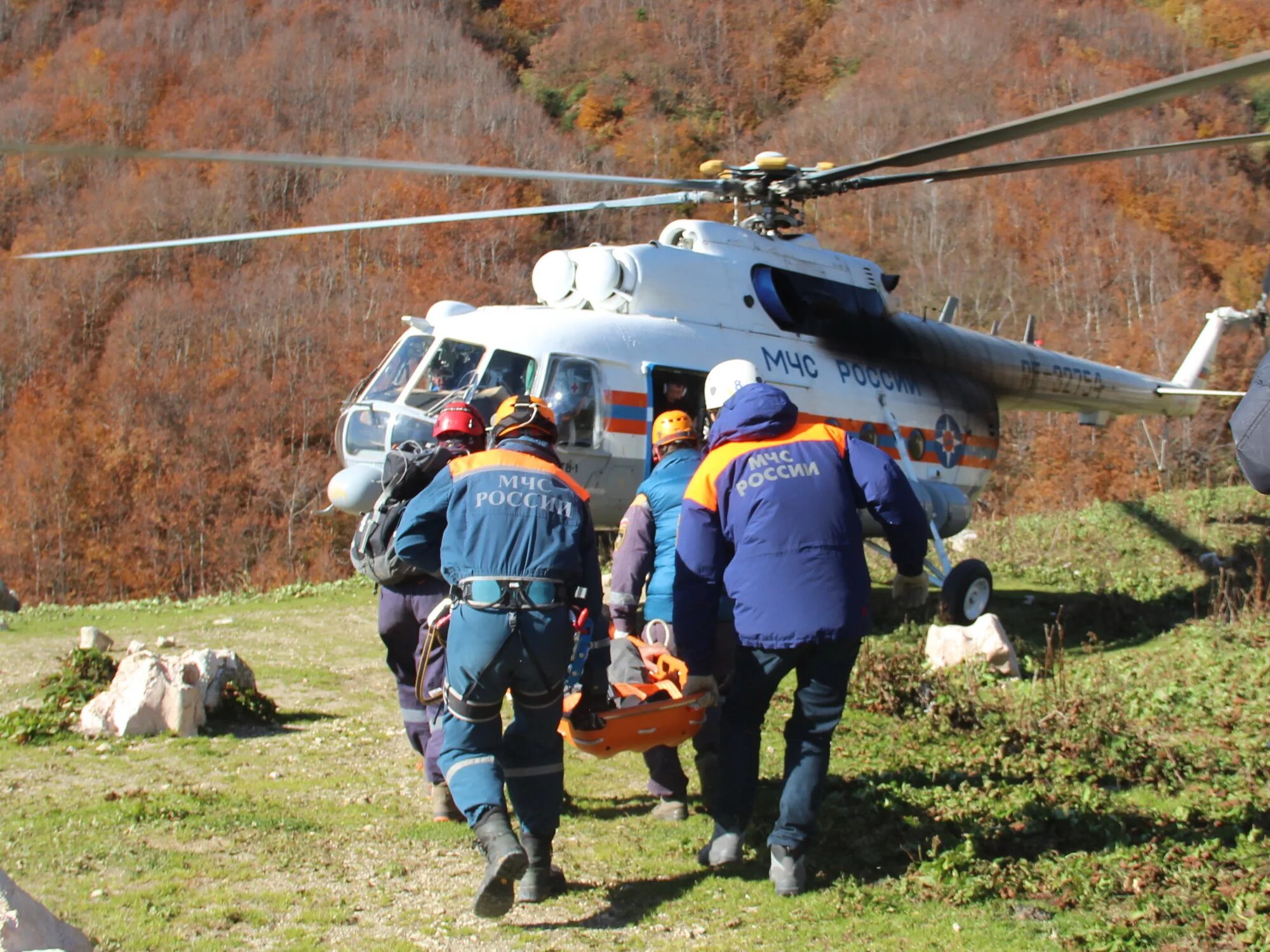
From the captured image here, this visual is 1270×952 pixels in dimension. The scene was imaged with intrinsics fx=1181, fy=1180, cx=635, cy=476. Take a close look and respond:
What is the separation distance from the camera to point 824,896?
436 cm

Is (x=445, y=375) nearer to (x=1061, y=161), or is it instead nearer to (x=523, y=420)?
(x=523, y=420)

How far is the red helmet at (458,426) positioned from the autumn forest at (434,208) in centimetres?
2536

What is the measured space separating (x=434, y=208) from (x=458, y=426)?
49.6 metres

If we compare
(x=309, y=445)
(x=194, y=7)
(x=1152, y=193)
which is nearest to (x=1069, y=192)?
(x=1152, y=193)

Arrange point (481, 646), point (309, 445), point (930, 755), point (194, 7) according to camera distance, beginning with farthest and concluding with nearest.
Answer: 1. point (194, 7)
2. point (309, 445)
3. point (930, 755)
4. point (481, 646)

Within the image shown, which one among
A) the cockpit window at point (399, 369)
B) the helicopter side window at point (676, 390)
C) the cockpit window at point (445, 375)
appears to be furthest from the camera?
the helicopter side window at point (676, 390)

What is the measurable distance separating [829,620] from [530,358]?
4574 mm

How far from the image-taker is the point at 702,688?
475 cm

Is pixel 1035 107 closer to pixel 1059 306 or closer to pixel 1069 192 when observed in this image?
pixel 1069 192

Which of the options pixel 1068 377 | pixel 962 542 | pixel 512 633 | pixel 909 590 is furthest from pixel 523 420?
pixel 962 542

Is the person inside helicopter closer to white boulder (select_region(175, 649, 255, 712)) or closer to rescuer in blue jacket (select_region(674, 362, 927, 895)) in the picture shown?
white boulder (select_region(175, 649, 255, 712))

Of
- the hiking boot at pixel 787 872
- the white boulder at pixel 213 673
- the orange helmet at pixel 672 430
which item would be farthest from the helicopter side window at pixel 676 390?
the hiking boot at pixel 787 872

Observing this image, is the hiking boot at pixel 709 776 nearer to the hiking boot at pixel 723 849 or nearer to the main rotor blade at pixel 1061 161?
the hiking boot at pixel 723 849

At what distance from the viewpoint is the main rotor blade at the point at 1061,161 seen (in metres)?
4.94
